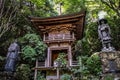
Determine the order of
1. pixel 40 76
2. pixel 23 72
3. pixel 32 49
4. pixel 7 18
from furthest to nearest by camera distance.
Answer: pixel 7 18, pixel 32 49, pixel 40 76, pixel 23 72

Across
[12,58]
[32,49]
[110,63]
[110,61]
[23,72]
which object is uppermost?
[32,49]

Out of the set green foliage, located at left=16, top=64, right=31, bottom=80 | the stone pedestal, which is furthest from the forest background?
the stone pedestal

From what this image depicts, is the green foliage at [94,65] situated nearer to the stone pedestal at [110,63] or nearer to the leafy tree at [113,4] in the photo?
the stone pedestal at [110,63]

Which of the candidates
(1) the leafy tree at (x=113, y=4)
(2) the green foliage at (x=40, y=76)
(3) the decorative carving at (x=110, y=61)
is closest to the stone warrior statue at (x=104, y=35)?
(3) the decorative carving at (x=110, y=61)

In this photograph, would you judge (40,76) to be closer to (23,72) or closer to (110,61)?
(23,72)

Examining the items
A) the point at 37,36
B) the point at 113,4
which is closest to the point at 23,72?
the point at 37,36

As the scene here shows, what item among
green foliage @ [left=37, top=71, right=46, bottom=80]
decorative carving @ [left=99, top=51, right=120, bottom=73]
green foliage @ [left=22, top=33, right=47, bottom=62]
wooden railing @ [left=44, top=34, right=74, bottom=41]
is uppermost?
wooden railing @ [left=44, top=34, right=74, bottom=41]

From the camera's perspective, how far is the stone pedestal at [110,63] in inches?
475

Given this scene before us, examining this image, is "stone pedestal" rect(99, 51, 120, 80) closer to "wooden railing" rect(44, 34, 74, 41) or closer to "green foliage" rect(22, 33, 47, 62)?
"wooden railing" rect(44, 34, 74, 41)

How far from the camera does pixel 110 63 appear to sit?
487 inches

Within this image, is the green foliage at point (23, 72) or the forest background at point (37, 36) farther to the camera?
the green foliage at point (23, 72)

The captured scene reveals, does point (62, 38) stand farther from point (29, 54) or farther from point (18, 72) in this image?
point (18, 72)

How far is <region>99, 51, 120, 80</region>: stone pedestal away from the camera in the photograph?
1206 centimetres

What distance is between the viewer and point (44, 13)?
21.8 meters
